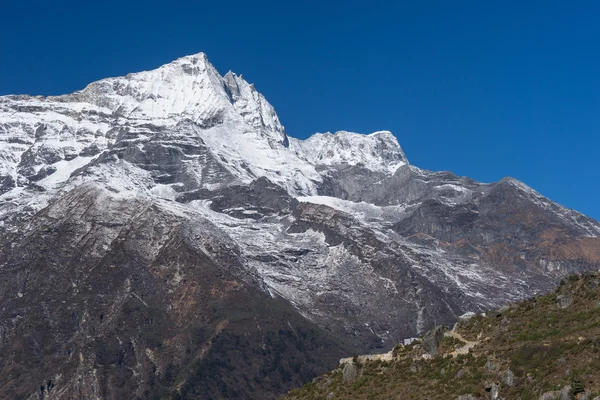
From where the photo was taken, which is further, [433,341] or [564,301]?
[564,301]

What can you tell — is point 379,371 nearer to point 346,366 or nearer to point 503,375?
point 346,366

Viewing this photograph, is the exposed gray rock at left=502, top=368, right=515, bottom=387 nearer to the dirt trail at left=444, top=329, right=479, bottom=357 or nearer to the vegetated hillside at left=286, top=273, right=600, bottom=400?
the vegetated hillside at left=286, top=273, right=600, bottom=400

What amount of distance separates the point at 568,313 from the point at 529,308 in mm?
5948

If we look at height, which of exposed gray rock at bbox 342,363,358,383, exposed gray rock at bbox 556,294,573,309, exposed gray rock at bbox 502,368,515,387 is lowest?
exposed gray rock at bbox 502,368,515,387

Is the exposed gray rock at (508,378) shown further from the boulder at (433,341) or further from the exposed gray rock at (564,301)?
the exposed gray rock at (564,301)

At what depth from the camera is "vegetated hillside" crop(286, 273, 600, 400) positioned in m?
73.2

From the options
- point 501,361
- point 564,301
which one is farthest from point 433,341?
point 564,301

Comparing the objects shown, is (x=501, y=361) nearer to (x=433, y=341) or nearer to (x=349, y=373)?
(x=433, y=341)

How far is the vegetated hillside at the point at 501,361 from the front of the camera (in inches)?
2884

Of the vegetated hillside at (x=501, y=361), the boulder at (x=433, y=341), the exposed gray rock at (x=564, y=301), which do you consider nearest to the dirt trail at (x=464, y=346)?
the vegetated hillside at (x=501, y=361)

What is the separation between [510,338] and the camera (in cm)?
8394

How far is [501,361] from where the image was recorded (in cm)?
7931

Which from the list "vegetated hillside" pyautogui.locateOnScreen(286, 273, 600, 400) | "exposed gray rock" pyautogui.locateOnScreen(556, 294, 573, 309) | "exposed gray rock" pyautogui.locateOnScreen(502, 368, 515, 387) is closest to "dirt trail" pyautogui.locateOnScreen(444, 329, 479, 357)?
"vegetated hillside" pyautogui.locateOnScreen(286, 273, 600, 400)

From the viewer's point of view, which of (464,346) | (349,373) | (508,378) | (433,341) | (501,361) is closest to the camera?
(508,378)
